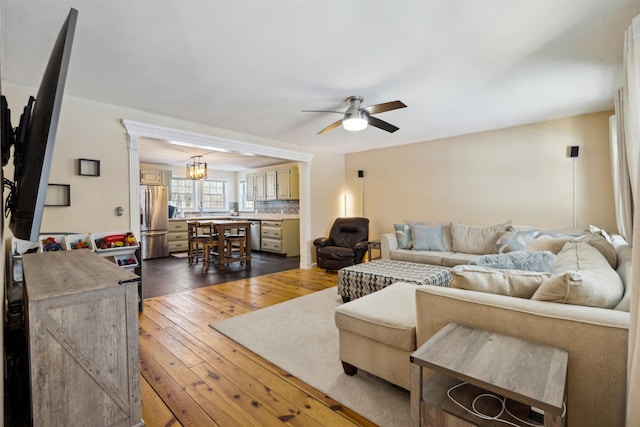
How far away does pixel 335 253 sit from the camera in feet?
16.4

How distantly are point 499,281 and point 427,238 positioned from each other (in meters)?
3.12

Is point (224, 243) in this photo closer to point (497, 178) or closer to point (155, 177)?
point (155, 177)

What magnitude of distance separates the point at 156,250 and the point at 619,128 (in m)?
7.57

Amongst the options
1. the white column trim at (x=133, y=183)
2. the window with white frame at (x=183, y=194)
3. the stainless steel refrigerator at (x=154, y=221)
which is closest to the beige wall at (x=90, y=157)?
the white column trim at (x=133, y=183)

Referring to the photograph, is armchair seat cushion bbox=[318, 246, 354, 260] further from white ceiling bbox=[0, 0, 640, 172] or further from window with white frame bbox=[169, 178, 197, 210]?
window with white frame bbox=[169, 178, 197, 210]

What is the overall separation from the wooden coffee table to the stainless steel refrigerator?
22.2 ft

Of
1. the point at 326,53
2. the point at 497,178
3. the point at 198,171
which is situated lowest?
the point at 497,178

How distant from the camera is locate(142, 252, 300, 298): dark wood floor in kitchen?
14.0ft

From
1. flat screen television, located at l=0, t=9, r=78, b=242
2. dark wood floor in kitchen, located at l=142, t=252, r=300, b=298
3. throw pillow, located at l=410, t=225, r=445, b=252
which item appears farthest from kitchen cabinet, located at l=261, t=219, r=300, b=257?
flat screen television, located at l=0, t=9, r=78, b=242

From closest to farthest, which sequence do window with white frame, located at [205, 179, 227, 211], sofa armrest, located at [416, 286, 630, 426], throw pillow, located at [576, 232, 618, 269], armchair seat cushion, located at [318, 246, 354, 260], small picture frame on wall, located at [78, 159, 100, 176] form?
sofa armrest, located at [416, 286, 630, 426] < throw pillow, located at [576, 232, 618, 269] < small picture frame on wall, located at [78, 159, 100, 176] < armchair seat cushion, located at [318, 246, 354, 260] < window with white frame, located at [205, 179, 227, 211]

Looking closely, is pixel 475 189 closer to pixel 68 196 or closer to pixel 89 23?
pixel 89 23

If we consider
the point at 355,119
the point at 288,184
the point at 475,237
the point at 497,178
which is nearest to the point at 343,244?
the point at 475,237

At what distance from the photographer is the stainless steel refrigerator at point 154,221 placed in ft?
21.5

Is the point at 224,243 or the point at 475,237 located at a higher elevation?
A: the point at 475,237
